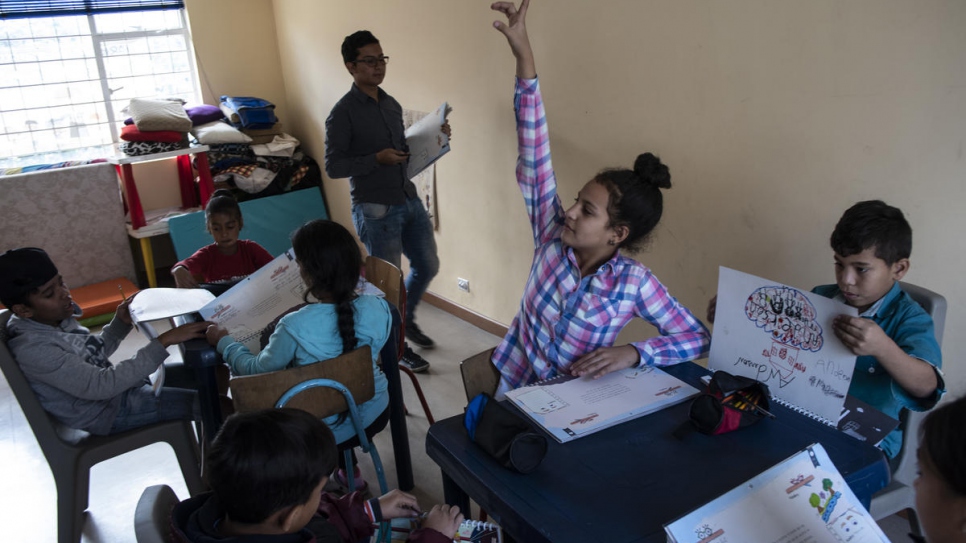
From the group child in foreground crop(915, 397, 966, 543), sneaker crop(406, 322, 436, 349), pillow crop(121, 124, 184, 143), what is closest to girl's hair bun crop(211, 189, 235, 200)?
pillow crop(121, 124, 184, 143)

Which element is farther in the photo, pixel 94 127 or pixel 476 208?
pixel 94 127

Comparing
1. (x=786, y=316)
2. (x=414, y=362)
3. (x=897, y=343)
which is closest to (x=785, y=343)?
(x=786, y=316)

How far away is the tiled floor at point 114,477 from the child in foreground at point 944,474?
4.73 feet

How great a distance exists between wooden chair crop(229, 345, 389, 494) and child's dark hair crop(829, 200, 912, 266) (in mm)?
1205

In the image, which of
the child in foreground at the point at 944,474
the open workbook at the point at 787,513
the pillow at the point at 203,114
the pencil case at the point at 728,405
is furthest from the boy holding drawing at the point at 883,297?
the pillow at the point at 203,114

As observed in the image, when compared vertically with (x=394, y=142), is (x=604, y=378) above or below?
below

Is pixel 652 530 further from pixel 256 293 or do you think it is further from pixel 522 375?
pixel 256 293

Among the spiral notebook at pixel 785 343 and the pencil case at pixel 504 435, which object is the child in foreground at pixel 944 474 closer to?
the spiral notebook at pixel 785 343

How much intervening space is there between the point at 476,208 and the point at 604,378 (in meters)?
2.21

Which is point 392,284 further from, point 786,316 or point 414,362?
point 786,316

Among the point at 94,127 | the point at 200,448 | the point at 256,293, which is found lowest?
the point at 200,448

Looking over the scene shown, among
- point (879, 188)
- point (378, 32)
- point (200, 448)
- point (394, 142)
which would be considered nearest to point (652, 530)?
point (879, 188)

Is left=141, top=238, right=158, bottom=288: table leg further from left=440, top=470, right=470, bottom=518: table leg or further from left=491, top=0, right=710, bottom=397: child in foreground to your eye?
left=440, top=470, right=470, bottom=518: table leg

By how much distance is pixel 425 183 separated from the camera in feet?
12.9
